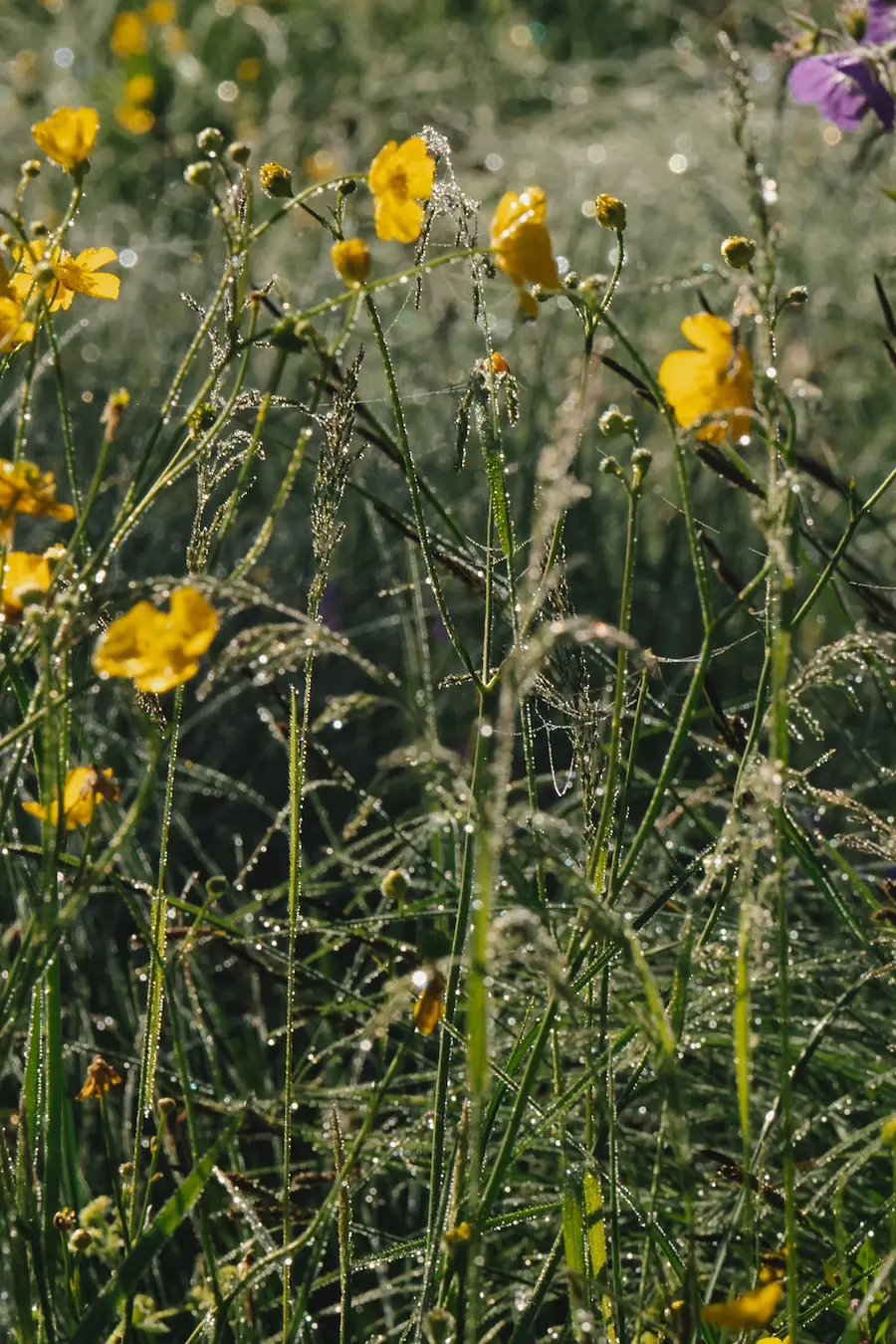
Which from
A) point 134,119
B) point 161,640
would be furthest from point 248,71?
point 161,640

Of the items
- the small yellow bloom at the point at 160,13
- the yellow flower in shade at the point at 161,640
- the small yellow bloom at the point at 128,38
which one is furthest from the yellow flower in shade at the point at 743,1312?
the small yellow bloom at the point at 160,13

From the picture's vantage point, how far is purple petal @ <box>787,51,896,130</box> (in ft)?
5.49

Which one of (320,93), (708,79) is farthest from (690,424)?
(320,93)

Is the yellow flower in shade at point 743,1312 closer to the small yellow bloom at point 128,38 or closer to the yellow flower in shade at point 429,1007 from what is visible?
the yellow flower in shade at point 429,1007

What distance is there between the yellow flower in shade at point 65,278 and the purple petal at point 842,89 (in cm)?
95

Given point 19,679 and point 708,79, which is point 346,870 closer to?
point 19,679

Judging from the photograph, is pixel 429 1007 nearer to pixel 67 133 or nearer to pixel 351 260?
pixel 351 260

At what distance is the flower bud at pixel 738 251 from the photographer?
0.99m

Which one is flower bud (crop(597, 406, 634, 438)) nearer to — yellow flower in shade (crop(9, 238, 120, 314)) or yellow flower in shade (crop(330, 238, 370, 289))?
yellow flower in shade (crop(330, 238, 370, 289))

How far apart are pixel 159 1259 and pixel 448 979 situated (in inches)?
23.3

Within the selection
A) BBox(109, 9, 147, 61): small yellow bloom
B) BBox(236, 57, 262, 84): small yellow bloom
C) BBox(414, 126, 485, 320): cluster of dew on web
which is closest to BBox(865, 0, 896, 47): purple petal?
BBox(414, 126, 485, 320): cluster of dew on web

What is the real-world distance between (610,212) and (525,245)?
0.42ft

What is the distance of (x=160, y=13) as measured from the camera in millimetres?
6969

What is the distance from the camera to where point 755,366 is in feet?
2.66
